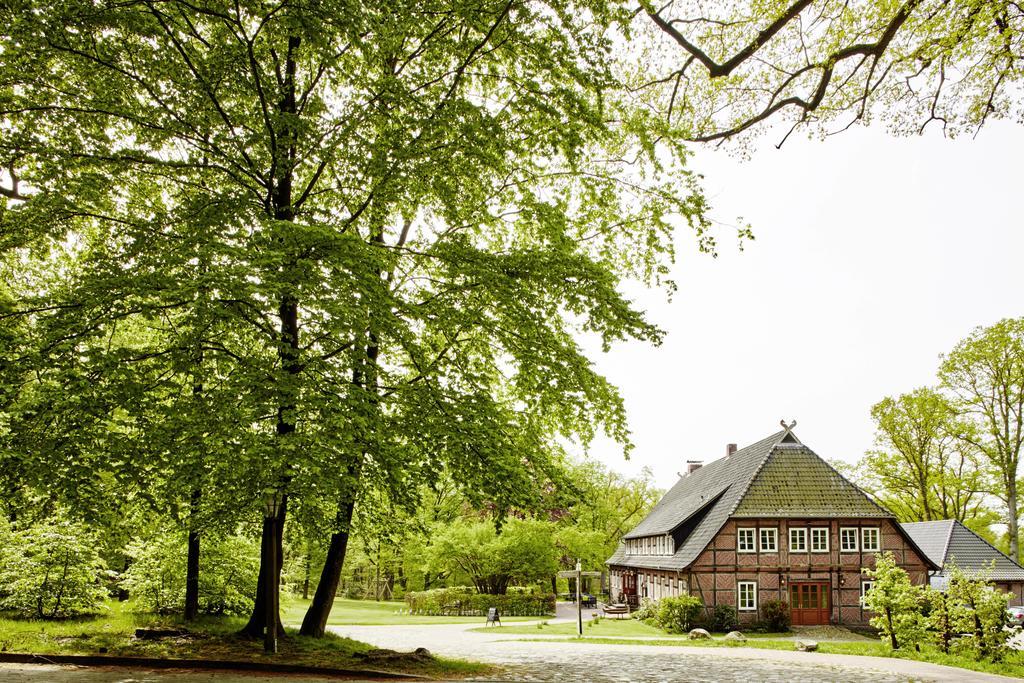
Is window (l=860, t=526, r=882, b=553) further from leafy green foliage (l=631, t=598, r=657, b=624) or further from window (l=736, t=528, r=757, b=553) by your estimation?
leafy green foliage (l=631, t=598, r=657, b=624)

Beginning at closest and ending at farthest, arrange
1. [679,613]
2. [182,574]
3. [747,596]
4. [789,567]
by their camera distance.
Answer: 1. [182,574]
2. [679,613]
3. [747,596]
4. [789,567]

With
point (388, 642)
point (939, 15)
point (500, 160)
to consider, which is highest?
point (939, 15)

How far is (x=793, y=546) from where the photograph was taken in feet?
100

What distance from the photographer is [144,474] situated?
423 inches

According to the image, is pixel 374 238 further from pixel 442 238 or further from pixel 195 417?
pixel 195 417

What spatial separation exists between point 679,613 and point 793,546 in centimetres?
659

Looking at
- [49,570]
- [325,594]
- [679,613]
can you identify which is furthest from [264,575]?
[679,613]

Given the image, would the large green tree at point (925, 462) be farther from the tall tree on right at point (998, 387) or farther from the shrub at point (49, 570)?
the shrub at point (49, 570)

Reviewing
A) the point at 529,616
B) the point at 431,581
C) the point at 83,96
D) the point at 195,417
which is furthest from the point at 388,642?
the point at 431,581

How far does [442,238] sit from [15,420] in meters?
7.37

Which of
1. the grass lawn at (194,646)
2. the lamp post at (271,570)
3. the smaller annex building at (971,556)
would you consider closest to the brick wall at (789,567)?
the smaller annex building at (971,556)

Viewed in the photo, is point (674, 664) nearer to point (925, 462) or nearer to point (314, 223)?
point (314, 223)

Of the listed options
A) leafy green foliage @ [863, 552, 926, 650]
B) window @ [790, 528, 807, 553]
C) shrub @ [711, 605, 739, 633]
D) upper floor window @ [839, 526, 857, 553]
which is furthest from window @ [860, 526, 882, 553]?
leafy green foliage @ [863, 552, 926, 650]

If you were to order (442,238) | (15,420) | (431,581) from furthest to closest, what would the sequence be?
(431,581), (442,238), (15,420)
